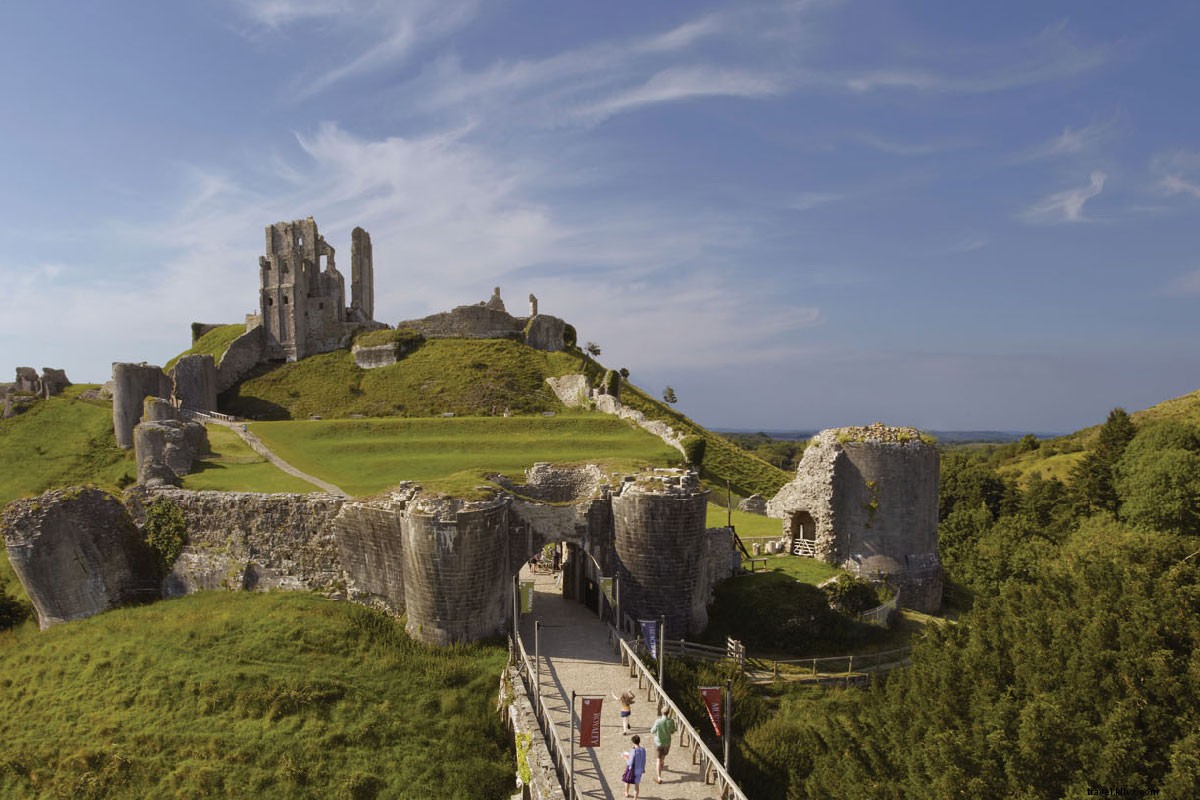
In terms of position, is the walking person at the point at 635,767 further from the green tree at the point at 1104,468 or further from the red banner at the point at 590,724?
the green tree at the point at 1104,468

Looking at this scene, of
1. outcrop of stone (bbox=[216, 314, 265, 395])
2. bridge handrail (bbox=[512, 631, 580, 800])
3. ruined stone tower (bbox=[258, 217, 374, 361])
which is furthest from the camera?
ruined stone tower (bbox=[258, 217, 374, 361])

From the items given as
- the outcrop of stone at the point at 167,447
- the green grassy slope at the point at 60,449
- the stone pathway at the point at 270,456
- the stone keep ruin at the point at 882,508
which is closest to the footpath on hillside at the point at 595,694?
the stone pathway at the point at 270,456

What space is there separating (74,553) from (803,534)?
24962mm

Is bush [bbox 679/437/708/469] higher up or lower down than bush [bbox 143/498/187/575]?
higher up

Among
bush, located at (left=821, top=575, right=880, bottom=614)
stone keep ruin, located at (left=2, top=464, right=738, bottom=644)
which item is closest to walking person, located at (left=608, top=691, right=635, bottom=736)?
stone keep ruin, located at (left=2, top=464, right=738, bottom=644)

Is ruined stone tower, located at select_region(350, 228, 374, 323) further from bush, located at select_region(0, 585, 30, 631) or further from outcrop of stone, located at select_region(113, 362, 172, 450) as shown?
bush, located at select_region(0, 585, 30, 631)

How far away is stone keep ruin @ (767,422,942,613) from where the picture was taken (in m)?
25.0

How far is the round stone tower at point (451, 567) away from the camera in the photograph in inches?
699

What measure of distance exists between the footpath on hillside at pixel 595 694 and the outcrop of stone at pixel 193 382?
106 feet

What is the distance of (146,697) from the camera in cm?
1634

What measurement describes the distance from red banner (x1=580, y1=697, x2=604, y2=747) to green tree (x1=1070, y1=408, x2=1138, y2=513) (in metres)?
40.1

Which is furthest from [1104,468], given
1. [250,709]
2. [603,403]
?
[250,709]

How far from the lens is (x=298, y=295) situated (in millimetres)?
55594

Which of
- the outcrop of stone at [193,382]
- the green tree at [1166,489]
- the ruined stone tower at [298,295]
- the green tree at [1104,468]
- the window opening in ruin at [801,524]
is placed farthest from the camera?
the ruined stone tower at [298,295]
